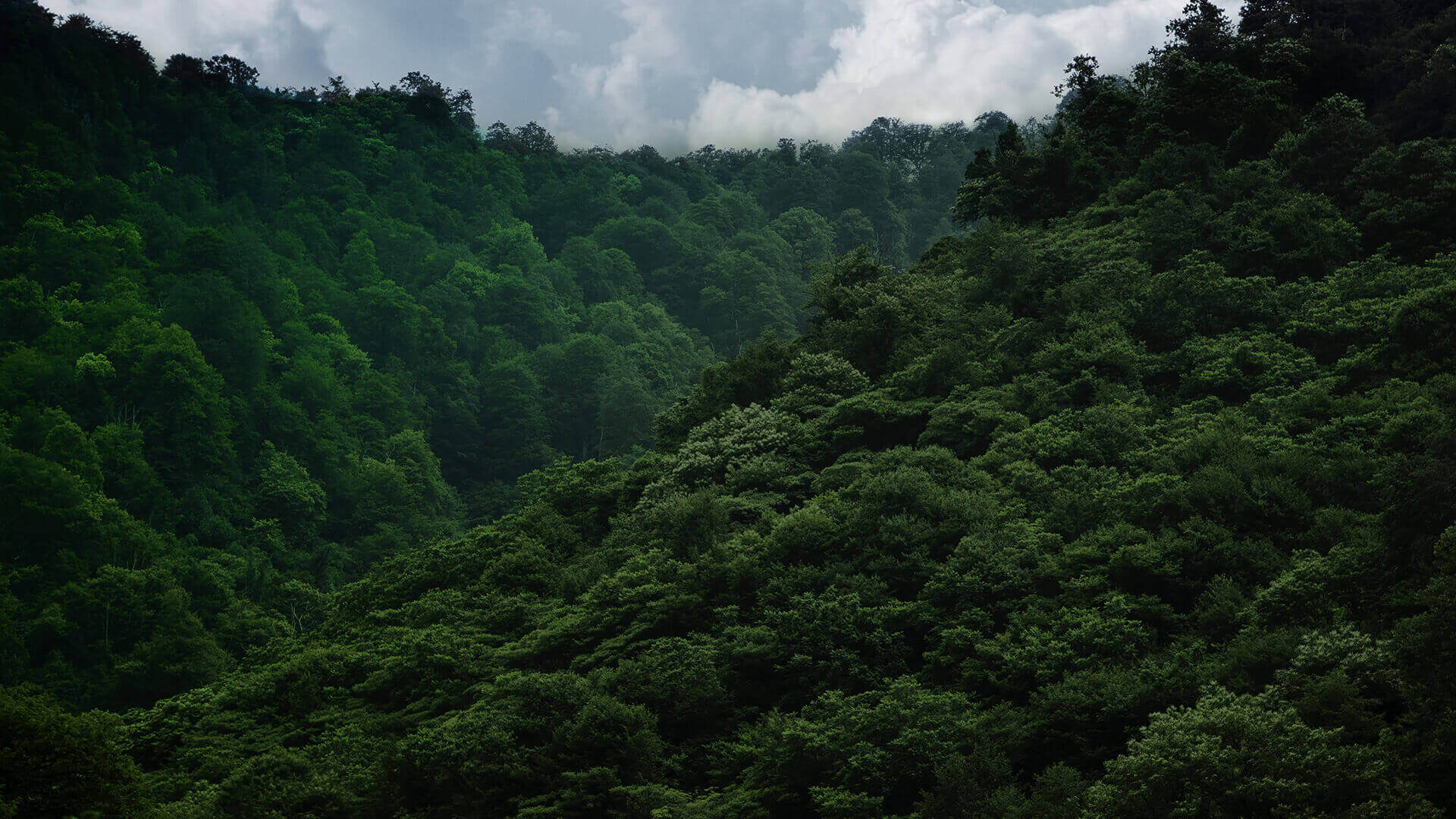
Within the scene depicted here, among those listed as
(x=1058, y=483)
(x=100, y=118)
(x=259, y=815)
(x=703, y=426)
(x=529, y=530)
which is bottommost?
(x=259, y=815)

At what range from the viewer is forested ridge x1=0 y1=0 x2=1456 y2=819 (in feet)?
41.9

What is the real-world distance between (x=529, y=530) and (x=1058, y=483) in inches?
531

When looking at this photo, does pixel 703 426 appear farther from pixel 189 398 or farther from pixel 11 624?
pixel 189 398

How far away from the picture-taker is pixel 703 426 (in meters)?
25.8

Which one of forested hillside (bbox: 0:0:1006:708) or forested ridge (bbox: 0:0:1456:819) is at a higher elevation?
forested hillside (bbox: 0:0:1006:708)

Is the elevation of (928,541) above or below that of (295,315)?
below

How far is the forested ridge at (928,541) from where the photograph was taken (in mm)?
12758

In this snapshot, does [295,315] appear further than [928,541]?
Yes

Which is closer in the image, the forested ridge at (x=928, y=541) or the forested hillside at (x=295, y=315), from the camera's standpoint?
the forested ridge at (x=928, y=541)

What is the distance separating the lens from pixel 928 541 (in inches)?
695

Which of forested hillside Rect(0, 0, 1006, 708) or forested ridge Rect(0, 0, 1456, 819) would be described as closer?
forested ridge Rect(0, 0, 1456, 819)

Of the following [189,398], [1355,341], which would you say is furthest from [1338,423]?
[189,398]

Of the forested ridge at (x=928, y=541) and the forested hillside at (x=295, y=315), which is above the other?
the forested hillside at (x=295, y=315)

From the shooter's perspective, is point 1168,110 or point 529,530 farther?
point 1168,110
